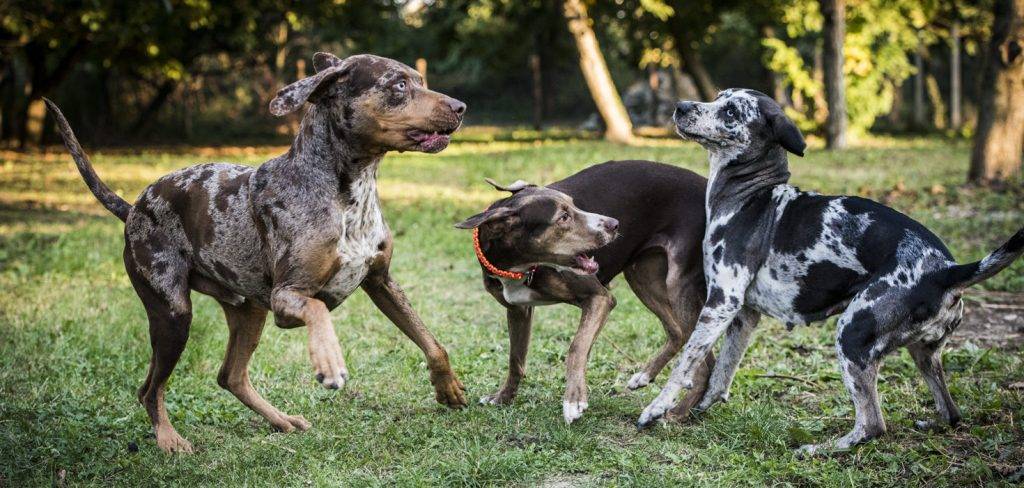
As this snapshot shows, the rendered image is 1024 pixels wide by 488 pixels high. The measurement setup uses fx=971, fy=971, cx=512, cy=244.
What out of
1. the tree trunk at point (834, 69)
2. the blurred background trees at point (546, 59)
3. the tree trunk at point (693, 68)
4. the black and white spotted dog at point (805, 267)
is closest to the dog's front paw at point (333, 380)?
the black and white spotted dog at point (805, 267)

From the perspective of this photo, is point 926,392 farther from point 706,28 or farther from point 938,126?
point 938,126

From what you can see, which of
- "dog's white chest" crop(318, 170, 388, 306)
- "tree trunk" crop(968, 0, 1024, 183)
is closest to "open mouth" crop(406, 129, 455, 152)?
"dog's white chest" crop(318, 170, 388, 306)

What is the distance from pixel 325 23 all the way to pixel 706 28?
12.6 m

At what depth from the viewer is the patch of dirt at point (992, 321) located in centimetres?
715

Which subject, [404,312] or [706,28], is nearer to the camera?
[404,312]

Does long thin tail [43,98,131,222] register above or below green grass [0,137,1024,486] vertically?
above

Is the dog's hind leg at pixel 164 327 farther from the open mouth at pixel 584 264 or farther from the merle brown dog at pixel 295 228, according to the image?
the open mouth at pixel 584 264

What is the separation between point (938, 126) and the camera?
3391 cm

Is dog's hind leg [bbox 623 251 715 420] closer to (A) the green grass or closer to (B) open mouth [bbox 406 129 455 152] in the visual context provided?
(A) the green grass

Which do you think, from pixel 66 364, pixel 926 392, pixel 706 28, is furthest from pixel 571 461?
pixel 706 28

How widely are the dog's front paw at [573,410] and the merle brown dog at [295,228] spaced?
2.35 ft

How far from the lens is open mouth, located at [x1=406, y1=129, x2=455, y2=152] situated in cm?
526

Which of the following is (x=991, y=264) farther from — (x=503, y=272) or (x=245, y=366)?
(x=245, y=366)

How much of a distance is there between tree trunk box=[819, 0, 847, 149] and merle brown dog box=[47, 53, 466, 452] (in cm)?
1891
